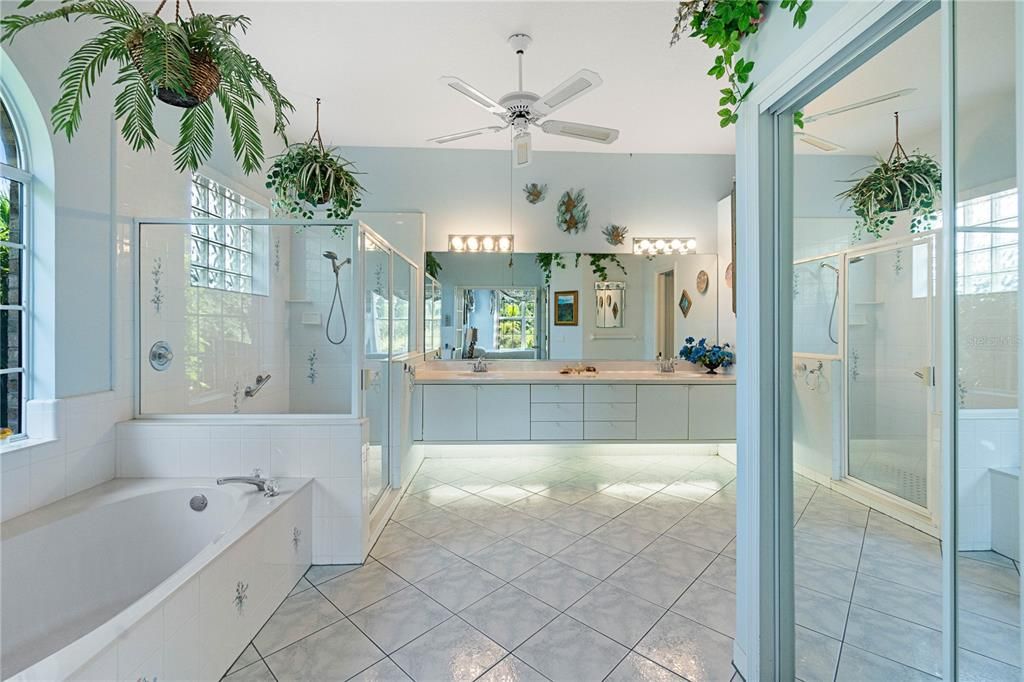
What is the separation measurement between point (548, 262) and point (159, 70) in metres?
3.31

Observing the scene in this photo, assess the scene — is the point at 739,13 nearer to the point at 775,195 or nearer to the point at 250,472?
the point at 775,195

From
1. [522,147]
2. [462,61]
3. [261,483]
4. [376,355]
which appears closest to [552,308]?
[522,147]

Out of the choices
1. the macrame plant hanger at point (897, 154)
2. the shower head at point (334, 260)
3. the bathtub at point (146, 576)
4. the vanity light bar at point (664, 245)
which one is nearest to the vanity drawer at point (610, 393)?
the vanity light bar at point (664, 245)

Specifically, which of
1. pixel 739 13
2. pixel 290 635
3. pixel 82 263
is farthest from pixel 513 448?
pixel 739 13

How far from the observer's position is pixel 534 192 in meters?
4.33

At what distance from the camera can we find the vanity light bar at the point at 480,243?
4312 millimetres

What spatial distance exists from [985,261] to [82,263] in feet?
9.75

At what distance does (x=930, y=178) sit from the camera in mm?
1007

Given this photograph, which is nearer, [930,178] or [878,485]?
[930,178]

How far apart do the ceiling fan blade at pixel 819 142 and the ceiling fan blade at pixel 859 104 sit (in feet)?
0.13

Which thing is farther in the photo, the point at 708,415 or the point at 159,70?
the point at 708,415

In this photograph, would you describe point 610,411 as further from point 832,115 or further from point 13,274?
point 13,274

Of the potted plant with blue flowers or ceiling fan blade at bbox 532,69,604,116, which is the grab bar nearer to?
ceiling fan blade at bbox 532,69,604,116

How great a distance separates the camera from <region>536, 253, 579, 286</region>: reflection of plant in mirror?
14.2ft
